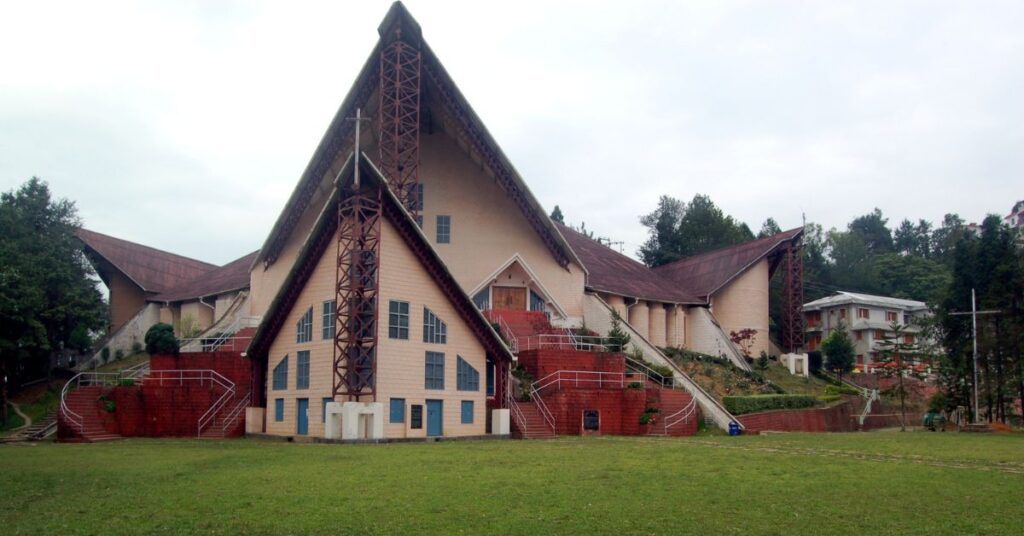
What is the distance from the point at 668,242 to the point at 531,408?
2266 inches

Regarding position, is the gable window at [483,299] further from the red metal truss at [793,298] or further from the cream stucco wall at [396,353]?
the red metal truss at [793,298]

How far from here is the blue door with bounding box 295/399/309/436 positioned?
33.5 meters

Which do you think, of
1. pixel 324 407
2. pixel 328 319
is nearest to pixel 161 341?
pixel 328 319

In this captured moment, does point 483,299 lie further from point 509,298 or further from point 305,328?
point 305,328

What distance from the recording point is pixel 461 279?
149 feet

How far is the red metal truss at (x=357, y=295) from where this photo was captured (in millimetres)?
31547

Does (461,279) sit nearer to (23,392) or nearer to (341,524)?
(23,392)

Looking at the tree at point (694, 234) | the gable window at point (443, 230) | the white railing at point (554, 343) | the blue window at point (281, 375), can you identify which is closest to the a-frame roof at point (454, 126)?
the gable window at point (443, 230)

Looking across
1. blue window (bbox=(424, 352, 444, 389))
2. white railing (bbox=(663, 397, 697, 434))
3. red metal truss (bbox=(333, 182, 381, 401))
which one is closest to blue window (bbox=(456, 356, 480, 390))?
blue window (bbox=(424, 352, 444, 389))

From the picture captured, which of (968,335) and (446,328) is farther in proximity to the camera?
(968,335)

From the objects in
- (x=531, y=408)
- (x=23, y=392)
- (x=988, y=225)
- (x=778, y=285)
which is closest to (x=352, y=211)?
(x=531, y=408)

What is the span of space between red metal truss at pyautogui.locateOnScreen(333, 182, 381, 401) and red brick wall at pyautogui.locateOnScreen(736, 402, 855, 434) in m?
15.8

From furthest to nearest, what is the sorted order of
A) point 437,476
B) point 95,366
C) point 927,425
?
1. point 95,366
2. point 927,425
3. point 437,476

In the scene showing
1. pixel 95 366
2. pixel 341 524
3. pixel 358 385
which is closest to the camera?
pixel 341 524
